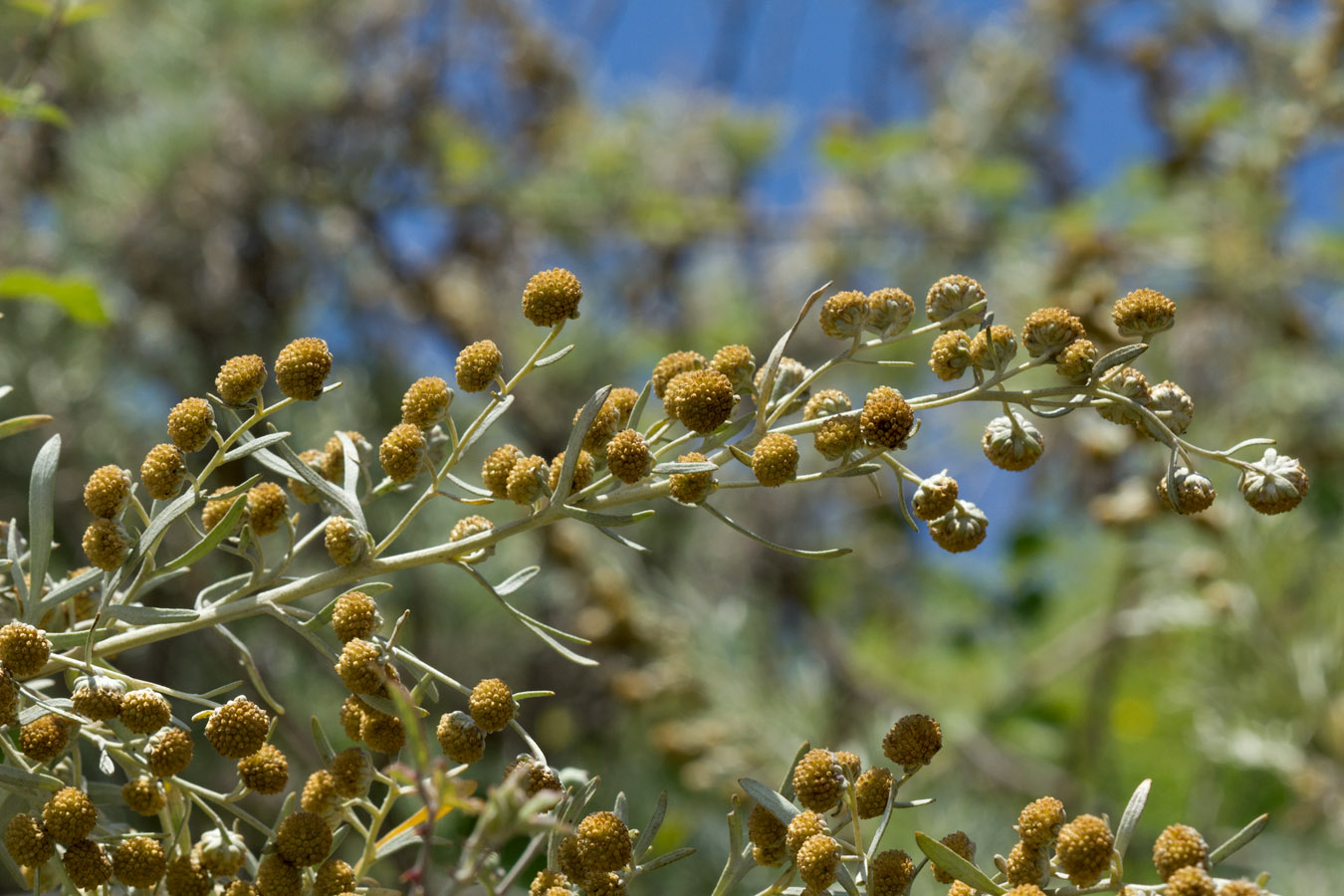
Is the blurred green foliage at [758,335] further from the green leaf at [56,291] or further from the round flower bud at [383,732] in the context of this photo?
the round flower bud at [383,732]

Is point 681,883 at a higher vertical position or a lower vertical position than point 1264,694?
lower

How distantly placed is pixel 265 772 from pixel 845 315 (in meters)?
0.36

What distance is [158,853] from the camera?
54 cm

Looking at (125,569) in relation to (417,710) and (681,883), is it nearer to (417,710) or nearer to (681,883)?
(417,710)

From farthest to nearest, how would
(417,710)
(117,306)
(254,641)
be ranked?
(117,306)
(254,641)
(417,710)

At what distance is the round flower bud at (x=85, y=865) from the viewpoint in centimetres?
53

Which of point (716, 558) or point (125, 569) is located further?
point (716, 558)

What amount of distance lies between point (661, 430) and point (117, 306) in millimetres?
1544

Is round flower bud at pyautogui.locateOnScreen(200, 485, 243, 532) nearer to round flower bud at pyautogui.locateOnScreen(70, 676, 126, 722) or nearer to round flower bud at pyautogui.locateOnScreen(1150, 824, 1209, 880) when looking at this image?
round flower bud at pyautogui.locateOnScreen(70, 676, 126, 722)

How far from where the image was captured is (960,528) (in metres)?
A: 0.58

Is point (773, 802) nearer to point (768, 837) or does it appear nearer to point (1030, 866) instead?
point (768, 837)

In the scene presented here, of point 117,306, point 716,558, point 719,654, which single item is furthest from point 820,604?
point 117,306

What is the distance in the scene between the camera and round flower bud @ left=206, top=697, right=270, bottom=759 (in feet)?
1.71

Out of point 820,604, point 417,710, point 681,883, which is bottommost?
point 681,883
